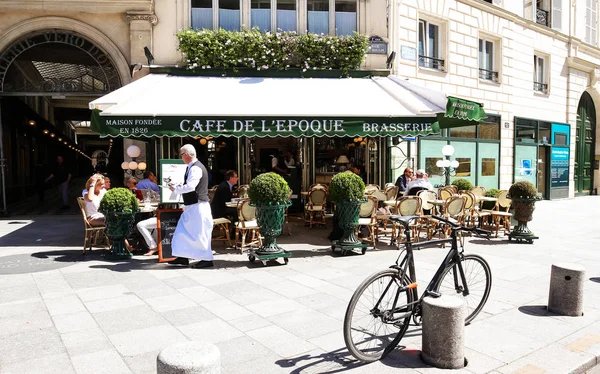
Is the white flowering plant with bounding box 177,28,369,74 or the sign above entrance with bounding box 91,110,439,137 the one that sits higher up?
the white flowering plant with bounding box 177,28,369,74

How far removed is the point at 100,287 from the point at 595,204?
57.2 ft

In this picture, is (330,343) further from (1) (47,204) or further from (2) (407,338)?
(1) (47,204)

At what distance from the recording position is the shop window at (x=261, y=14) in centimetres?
1139

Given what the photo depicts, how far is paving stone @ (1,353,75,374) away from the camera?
324 centimetres

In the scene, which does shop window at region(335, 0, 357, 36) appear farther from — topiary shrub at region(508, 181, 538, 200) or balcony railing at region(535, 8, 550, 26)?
balcony railing at region(535, 8, 550, 26)

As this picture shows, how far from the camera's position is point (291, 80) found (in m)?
10.7

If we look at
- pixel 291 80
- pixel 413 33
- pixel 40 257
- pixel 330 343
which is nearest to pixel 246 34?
pixel 291 80

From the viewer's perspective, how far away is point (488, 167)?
15117 millimetres

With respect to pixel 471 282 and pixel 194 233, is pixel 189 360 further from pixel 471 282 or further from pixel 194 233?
pixel 194 233

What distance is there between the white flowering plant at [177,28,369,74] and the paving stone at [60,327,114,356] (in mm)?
7931

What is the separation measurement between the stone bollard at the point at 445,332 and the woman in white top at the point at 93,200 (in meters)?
6.01

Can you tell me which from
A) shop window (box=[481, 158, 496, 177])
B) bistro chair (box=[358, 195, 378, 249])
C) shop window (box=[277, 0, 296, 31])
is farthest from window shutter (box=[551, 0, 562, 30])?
bistro chair (box=[358, 195, 378, 249])

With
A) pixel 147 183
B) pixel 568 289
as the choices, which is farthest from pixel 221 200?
pixel 568 289

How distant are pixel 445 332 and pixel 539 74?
57.3 ft
